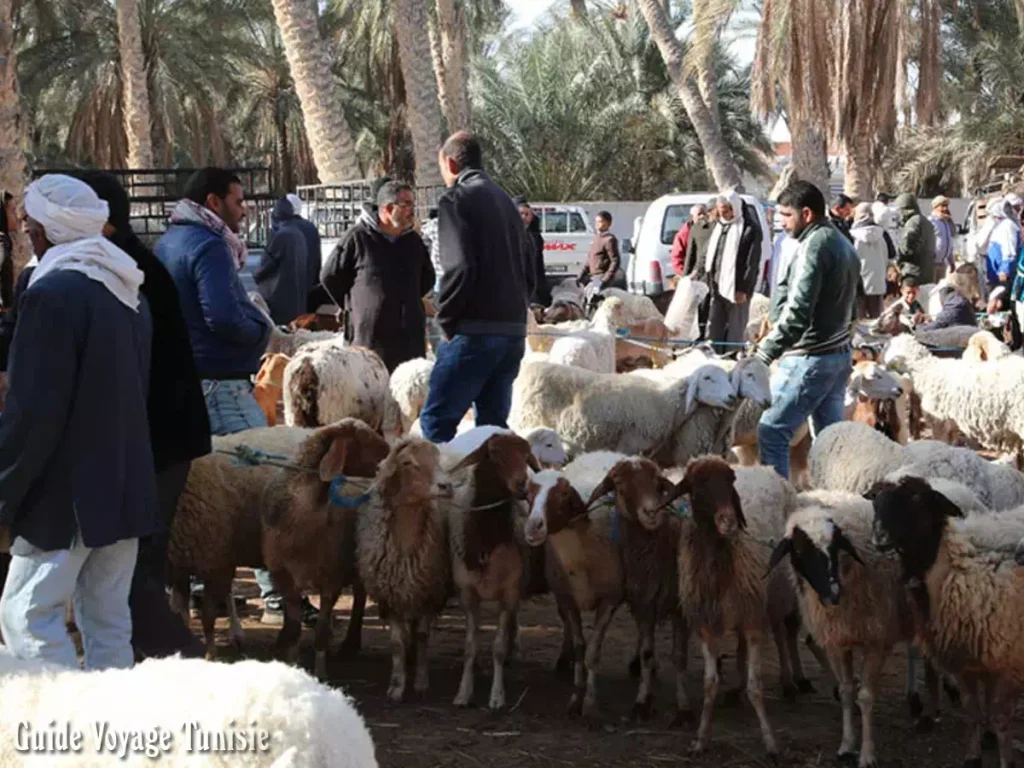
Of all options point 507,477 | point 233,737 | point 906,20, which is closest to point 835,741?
point 507,477

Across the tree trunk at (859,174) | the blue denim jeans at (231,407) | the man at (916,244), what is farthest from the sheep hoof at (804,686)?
the tree trunk at (859,174)

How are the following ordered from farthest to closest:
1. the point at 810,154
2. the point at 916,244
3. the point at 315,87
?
the point at 810,154
the point at 916,244
the point at 315,87

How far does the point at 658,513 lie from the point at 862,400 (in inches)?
187

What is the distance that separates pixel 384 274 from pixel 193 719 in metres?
5.87

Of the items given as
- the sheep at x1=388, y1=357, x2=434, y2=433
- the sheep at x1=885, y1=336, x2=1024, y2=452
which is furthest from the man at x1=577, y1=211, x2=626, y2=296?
the sheep at x1=388, y1=357, x2=434, y2=433

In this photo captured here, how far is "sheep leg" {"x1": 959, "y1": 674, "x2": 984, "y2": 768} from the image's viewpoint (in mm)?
6156

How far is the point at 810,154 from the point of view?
1022 inches

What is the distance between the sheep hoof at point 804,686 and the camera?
720 centimetres

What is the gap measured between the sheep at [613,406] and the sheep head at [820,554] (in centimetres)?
335

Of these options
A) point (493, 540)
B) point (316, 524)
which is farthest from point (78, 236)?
point (493, 540)

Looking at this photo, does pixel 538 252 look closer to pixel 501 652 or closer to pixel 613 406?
pixel 613 406

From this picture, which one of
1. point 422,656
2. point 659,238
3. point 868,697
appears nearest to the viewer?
point 868,697

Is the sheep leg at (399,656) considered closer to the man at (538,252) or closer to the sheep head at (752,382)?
the sheep head at (752,382)

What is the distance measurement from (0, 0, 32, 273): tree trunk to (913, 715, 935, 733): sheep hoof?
26.5 ft
